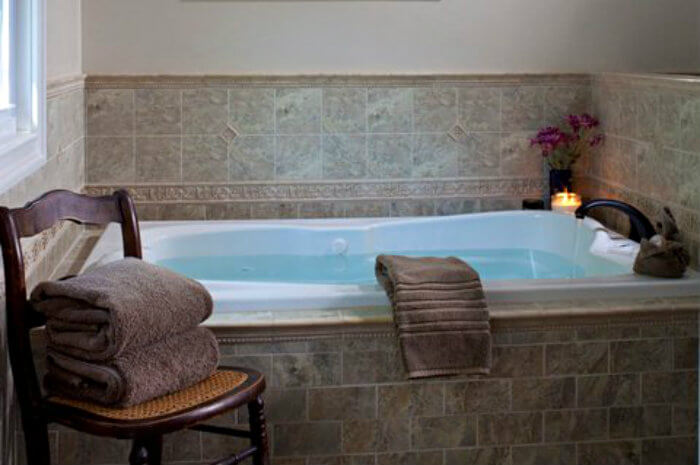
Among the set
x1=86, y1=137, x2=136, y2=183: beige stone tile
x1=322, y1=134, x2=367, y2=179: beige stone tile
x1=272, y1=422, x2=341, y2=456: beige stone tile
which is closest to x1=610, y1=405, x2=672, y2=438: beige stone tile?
x1=272, y1=422, x2=341, y2=456: beige stone tile

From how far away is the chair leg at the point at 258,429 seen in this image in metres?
2.51

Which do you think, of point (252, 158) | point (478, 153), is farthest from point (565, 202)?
point (252, 158)

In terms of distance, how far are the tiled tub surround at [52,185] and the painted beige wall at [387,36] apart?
1.11 feet

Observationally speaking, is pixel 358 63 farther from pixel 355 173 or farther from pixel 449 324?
pixel 449 324

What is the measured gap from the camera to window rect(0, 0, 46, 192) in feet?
9.76

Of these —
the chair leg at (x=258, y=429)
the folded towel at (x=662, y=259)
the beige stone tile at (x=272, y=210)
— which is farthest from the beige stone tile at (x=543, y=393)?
the beige stone tile at (x=272, y=210)

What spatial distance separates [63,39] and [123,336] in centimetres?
209

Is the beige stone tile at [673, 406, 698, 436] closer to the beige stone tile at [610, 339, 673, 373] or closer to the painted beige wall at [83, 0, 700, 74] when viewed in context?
the beige stone tile at [610, 339, 673, 373]

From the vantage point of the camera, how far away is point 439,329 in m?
2.91

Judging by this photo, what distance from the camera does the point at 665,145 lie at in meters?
3.75

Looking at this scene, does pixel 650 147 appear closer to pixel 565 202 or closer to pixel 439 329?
pixel 565 202

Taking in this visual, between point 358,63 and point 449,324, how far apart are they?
1.86 metres

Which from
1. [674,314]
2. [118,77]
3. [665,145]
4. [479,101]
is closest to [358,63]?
[479,101]

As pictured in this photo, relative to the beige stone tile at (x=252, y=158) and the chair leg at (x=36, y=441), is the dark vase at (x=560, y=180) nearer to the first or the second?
the beige stone tile at (x=252, y=158)
